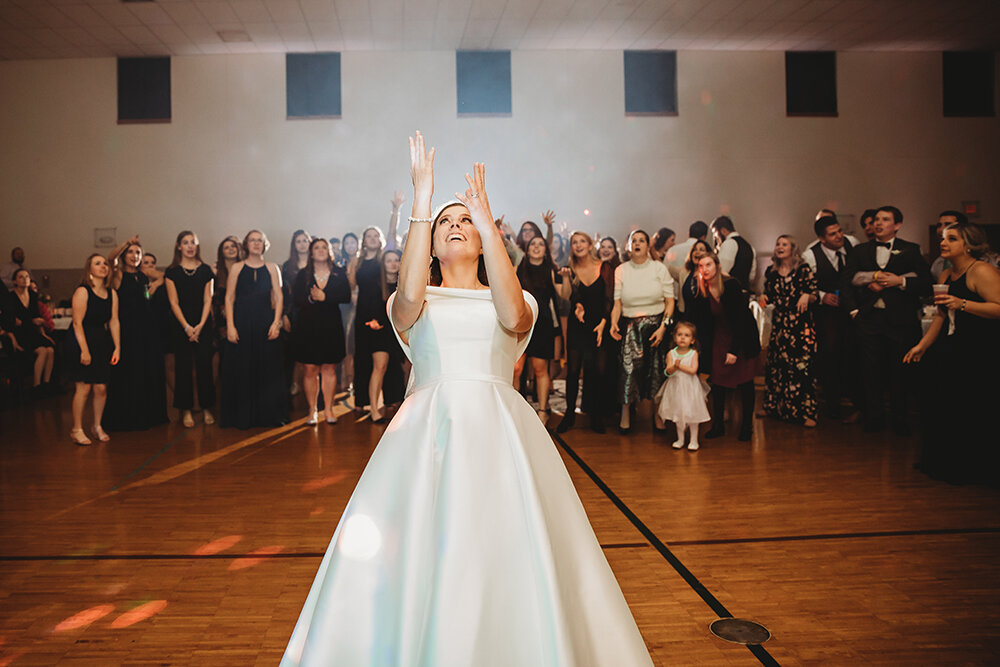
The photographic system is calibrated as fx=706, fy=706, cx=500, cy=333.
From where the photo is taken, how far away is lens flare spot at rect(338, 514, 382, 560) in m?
1.58

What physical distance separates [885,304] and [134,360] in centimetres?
620

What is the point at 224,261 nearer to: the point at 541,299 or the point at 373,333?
the point at 373,333

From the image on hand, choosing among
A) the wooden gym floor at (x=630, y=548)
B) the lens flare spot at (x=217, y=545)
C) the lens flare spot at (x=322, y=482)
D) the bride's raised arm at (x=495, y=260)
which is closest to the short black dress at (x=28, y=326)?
the wooden gym floor at (x=630, y=548)

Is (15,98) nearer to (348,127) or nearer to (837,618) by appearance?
(348,127)

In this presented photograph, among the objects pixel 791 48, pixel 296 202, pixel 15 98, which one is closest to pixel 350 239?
pixel 296 202

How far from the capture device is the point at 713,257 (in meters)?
5.25

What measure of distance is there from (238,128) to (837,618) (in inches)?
373

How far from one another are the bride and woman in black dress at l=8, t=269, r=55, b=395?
719cm

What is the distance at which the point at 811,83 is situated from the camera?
33.0 ft

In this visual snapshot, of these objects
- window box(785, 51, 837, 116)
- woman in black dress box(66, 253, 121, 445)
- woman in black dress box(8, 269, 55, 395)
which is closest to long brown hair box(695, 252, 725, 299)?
woman in black dress box(66, 253, 121, 445)

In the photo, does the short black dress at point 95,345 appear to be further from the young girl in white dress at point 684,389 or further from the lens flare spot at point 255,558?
the young girl in white dress at point 684,389

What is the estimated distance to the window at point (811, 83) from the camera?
10.0 metres

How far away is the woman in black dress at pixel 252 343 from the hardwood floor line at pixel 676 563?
A: 301 centimetres

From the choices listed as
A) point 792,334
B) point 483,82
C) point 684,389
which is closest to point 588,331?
point 684,389
